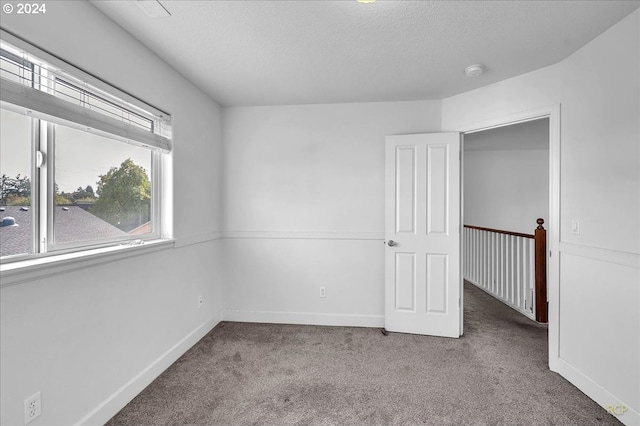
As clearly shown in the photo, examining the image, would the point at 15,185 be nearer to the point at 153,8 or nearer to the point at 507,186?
the point at 153,8

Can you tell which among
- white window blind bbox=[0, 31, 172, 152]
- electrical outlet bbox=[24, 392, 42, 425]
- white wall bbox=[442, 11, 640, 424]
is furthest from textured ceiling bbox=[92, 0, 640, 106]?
electrical outlet bbox=[24, 392, 42, 425]

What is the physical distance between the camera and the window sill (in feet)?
4.21

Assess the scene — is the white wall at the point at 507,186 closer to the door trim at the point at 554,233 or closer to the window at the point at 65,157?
the door trim at the point at 554,233

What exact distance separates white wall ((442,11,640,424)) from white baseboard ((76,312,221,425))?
306cm

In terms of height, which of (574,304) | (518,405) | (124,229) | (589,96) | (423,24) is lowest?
(518,405)

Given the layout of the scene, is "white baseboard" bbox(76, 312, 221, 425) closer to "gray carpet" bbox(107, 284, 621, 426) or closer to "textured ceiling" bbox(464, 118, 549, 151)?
"gray carpet" bbox(107, 284, 621, 426)

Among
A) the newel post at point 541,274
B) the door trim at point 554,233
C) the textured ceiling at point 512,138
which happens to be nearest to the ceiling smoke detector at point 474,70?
the door trim at point 554,233

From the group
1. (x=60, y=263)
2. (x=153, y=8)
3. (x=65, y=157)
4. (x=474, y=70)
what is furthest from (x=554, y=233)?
(x=65, y=157)

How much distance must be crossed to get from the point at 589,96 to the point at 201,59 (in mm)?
2820

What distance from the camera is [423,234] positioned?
3033 mm

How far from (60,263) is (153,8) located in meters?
1.47

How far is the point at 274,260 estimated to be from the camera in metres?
3.37

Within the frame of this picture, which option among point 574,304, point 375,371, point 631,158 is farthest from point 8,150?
point 574,304

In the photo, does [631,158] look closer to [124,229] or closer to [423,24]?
[423,24]
